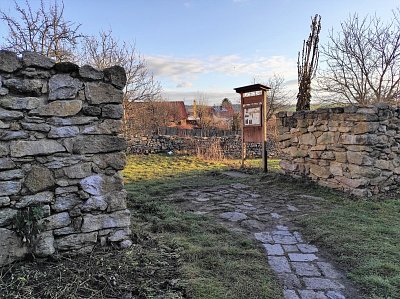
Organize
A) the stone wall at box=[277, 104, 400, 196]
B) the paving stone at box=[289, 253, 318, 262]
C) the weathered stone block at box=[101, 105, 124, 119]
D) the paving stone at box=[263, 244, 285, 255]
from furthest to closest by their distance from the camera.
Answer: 1. the stone wall at box=[277, 104, 400, 196]
2. the paving stone at box=[263, 244, 285, 255]
3. the paving stone at box=[289, 253, 318, 262]
4. the weathered stone block at box=[101, 105, 124, 119]

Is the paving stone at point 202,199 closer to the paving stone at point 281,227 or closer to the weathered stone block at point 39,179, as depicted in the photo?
the paving stone at point 281,227

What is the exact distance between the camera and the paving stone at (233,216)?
4266 mm

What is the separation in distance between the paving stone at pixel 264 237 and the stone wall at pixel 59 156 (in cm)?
151

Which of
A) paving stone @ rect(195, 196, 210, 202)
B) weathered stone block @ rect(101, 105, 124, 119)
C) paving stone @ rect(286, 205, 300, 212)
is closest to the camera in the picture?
weathered stone block @ rect(101, 105, 124, 119)

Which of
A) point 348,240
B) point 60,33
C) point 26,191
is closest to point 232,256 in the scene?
point 348,240

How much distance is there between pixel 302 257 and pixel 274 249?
0.30 meters

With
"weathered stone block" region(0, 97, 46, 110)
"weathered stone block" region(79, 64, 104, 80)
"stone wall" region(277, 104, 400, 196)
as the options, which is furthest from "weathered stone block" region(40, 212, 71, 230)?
"stone wall" region(277, 104, 400, 196)

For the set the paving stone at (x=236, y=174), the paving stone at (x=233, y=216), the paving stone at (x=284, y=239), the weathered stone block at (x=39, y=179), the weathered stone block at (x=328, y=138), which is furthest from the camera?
the paving stone at (x=236, y=174)

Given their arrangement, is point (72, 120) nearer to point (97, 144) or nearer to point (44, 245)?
point (97, 144)

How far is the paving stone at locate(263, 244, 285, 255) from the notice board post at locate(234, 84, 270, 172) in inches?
190

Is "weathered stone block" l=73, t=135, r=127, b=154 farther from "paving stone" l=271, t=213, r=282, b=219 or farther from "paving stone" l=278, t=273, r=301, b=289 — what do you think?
"paving stone" l=271, t=213, r=282, b=219

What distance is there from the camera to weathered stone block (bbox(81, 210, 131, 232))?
9.01 ft

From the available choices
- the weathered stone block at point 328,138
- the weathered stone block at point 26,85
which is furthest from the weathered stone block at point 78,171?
the weathered stone block at point 328,138

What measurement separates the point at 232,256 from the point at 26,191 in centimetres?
191
